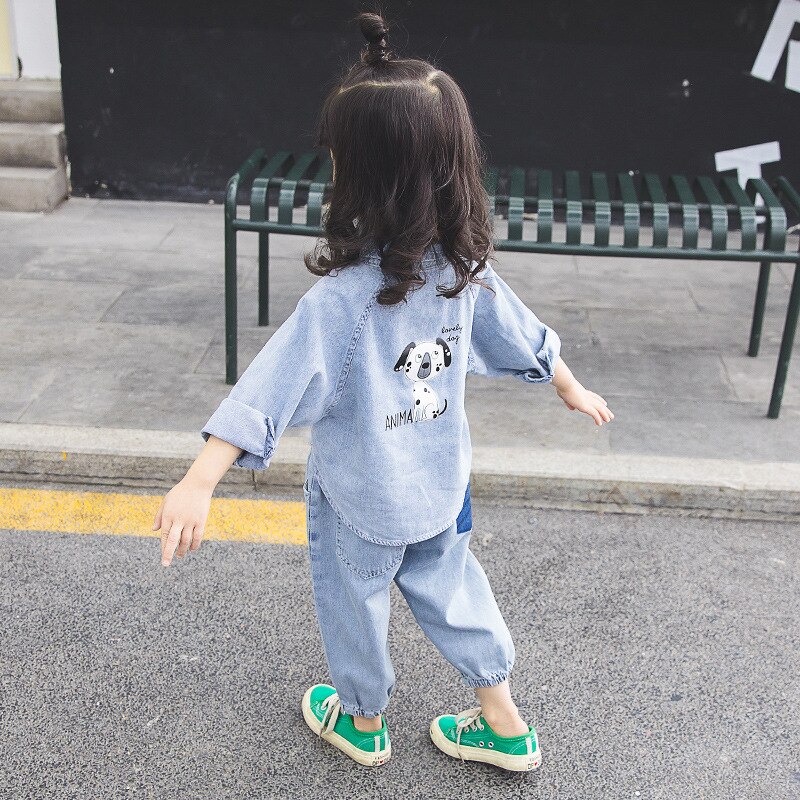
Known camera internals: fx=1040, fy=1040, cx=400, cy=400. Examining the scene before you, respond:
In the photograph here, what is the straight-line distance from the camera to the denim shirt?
1.96m

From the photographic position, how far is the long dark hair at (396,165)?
72.7 inches

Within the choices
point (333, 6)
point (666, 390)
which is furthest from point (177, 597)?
point (333, 6)

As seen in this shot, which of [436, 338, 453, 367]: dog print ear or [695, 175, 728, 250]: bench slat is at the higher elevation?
[436, 338, 453, 367]: dog print ear

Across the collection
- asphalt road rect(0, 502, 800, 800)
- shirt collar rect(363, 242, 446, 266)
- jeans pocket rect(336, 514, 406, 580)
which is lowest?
asphalt road rect(0, 502, 800, 800)

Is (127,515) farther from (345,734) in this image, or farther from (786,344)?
(786,344)

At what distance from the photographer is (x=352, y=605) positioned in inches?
90.8

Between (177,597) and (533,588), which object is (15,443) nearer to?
(177,597)

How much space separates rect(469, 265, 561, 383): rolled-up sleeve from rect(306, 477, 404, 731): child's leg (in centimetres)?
47

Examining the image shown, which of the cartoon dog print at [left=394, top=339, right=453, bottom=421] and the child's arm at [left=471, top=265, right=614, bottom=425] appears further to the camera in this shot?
the child's arm at [left=471, top=265, right=614, bottom=425]

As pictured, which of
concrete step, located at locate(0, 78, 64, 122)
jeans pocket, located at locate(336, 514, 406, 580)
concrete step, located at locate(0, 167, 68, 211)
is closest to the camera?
jeans pocket, located at locate(336, 514, 406, 580)

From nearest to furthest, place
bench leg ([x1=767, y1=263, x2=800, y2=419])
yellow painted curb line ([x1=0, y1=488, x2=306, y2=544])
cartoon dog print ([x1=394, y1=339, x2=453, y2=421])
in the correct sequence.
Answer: cartoon dog print ([x1=394, y1=339, x2=453, y2=421]) → yellow painted curb line ([x1=0, y1=488, x2=306, y2=544]) → bench leg ([x1=767, y1=263, x2=800, y2=419])

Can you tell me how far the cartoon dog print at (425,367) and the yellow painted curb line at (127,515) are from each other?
1394 mm

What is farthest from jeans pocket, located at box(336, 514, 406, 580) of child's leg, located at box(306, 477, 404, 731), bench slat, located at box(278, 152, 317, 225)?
bench slat, located at box(278, 152, 317, 225)

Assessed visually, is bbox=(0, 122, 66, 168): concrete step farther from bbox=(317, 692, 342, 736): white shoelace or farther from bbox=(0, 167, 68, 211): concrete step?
bbox=(317, 692, 342, 736): white shoelace
